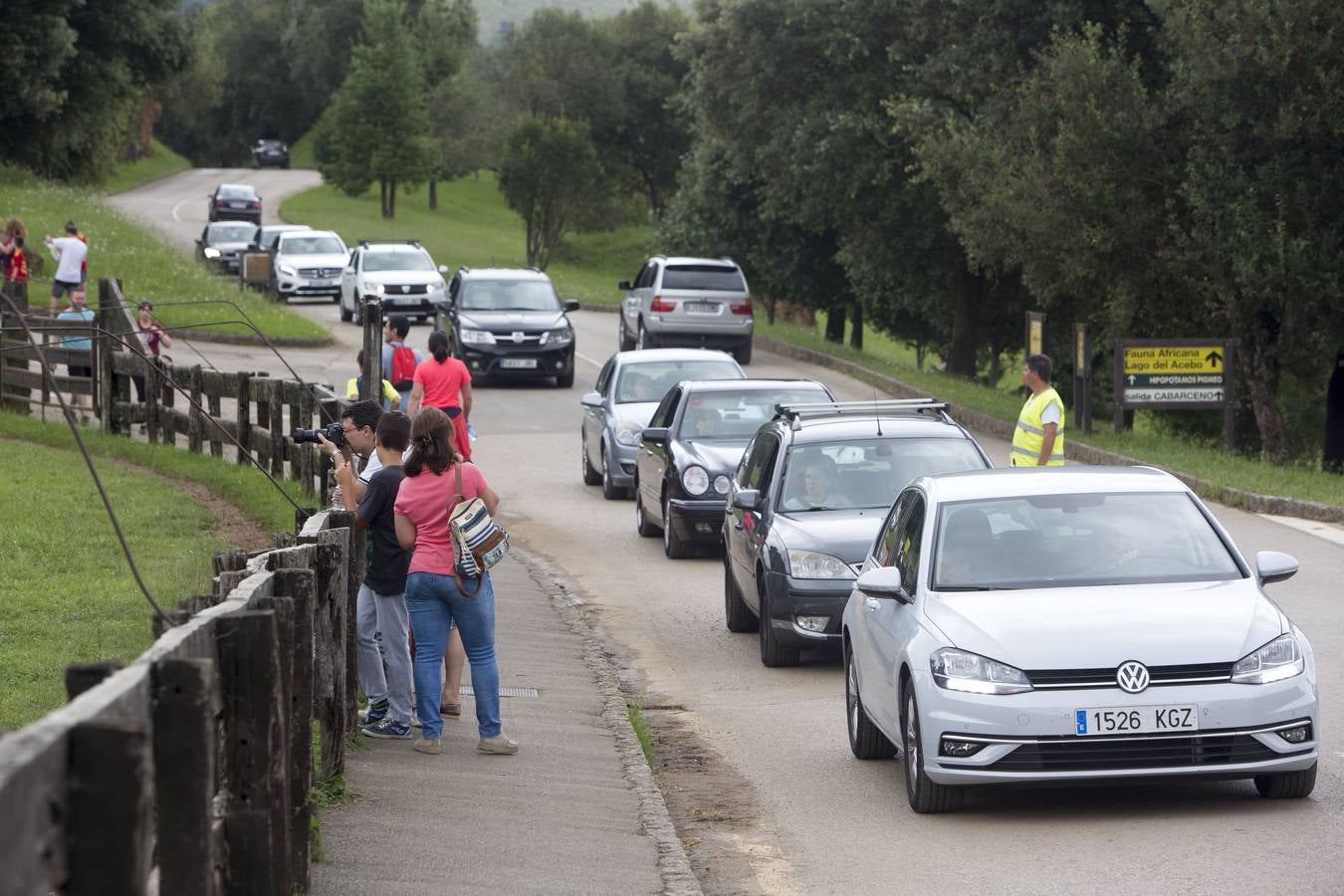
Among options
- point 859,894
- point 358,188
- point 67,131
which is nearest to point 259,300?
point 67,131

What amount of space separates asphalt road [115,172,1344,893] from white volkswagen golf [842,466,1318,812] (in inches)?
9.9

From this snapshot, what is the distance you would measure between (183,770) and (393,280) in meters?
37.2

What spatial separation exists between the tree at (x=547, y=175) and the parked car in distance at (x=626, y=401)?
43769 mm

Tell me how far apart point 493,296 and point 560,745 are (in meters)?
24.8

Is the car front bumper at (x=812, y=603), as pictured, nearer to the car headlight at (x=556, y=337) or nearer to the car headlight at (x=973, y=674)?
the car headlight at (x=973, y=674)

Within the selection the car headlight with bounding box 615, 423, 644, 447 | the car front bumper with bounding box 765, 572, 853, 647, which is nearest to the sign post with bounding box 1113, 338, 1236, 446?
the car headlight with bounding box 615, 423, 644, 447

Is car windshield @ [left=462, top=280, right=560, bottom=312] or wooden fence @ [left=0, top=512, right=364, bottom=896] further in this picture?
car windshield @ [left=462, top=280, right=560, bottom=312]

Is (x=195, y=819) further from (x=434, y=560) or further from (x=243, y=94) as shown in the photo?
(x=243, y=94)

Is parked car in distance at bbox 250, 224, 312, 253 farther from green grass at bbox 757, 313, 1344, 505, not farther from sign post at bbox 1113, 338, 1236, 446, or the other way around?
sign post at bbox 1113, 338, 1236, 446

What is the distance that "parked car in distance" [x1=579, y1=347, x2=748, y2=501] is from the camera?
21.6m

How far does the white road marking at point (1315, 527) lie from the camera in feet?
58.1

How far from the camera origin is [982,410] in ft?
96.7

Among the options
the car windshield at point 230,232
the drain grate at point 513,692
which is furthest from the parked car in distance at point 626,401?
the car windshield at point 230,232

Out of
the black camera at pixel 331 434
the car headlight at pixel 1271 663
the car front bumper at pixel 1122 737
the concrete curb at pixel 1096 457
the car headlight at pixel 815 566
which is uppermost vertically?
the black camera at pixel 331 434
